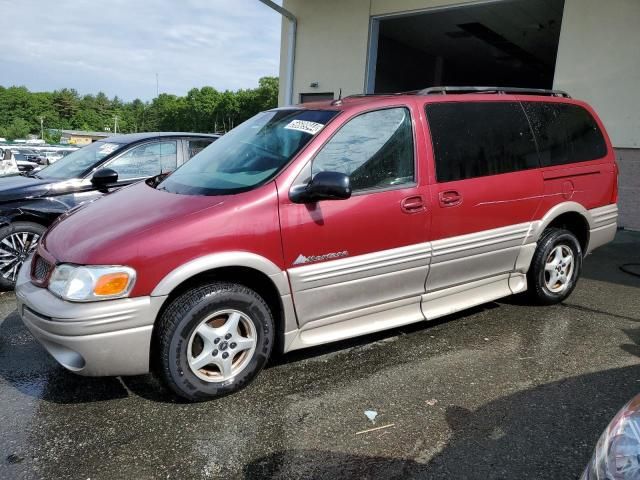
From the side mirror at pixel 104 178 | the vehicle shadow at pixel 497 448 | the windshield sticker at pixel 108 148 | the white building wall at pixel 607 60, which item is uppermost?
the white building wall at pixel 607 60

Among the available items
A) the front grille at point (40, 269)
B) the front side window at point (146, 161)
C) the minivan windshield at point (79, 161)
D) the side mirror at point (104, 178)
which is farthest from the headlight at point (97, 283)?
the minivan windshield at point (79, 161)

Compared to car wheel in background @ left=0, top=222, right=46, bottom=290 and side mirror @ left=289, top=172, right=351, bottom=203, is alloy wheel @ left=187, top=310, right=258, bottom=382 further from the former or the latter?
car wheel in background @ left=0, top=222, right=46, bottom=290

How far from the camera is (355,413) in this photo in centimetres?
287

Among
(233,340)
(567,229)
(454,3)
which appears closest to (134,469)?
(233,340)

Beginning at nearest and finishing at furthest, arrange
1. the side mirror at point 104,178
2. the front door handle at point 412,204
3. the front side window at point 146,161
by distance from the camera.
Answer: the front door handle at point 412,204 → the side mirror at point 104,178 → the front side window at point 146,161

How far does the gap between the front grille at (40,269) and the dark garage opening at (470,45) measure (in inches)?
391

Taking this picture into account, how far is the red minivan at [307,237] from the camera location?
2.72m

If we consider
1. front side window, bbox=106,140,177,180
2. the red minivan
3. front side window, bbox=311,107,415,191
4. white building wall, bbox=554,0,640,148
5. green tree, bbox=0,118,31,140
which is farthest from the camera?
green tree, bbox=0,118,31,140

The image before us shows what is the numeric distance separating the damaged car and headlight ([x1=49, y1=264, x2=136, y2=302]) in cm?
278

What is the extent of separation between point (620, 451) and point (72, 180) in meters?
5.33

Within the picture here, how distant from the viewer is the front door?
3127 mm

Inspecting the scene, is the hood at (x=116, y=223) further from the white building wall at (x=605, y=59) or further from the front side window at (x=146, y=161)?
the white building wall at (x=605, y=59)

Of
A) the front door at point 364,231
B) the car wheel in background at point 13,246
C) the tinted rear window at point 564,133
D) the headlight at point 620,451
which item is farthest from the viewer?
the car wheel in background at point 13,246

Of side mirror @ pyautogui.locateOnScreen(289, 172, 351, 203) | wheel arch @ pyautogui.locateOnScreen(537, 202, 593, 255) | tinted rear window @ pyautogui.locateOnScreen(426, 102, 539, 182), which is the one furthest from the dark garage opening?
side mirror @ pyautogui.locateOnScreen(289, 172, 351, 203)
